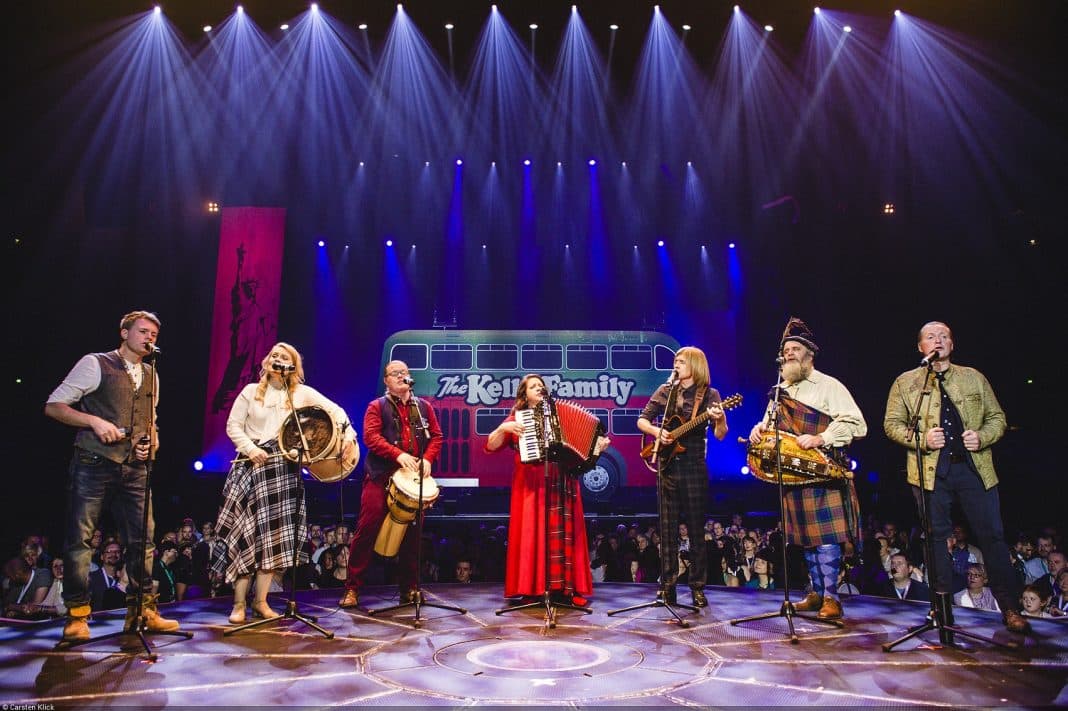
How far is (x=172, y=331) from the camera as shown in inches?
632

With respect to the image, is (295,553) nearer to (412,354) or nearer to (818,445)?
(818,445)

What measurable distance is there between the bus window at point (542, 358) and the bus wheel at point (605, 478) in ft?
7.21

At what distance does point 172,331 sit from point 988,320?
17958 mm

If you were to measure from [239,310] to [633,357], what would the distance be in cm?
872

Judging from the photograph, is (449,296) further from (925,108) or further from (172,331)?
(925,108)

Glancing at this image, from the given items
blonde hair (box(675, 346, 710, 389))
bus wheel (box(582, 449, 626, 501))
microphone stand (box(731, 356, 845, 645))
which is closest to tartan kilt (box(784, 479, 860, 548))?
microphone stand (box(731, 356, 845, 645))

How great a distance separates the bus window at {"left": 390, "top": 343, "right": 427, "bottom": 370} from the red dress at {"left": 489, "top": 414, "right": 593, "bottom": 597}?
27.1 feet

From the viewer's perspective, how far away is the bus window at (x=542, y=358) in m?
14.8

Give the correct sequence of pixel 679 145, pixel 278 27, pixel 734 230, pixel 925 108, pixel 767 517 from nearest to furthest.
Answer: pixel 278 27 < pixel 925 108 < pixel 767 517 < pixel 679 145 < pixel 734 230

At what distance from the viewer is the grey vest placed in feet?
16.1

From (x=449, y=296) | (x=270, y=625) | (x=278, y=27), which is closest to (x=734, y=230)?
(x=449, y=296)

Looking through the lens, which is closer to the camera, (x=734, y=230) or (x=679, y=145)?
(x=679, y=145)

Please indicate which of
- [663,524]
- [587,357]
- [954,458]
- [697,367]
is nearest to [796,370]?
[697,367]

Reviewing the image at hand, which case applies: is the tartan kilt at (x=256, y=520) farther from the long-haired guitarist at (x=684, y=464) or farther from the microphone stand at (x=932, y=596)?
the microphone stand at (x=932, y=596)
